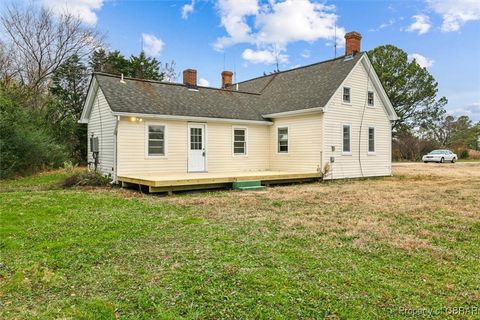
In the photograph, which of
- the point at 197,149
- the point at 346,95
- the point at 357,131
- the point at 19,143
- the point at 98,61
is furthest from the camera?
the point at 98,61

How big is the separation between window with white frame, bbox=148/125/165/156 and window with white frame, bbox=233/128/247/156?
11.4 ft

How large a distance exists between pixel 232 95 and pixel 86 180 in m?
8.67

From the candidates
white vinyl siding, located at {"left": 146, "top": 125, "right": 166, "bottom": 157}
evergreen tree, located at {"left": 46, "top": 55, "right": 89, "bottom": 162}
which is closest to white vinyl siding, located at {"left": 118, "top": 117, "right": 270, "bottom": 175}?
white vinyl siding, located at {"left": 146, "top": 125, "right": 166, "bottom": 157}

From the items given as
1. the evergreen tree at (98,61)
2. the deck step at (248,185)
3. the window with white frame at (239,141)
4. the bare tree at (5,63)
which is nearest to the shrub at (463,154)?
the window with white frame at (239,141)

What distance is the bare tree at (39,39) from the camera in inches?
891

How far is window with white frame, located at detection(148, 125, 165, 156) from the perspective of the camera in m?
12.6

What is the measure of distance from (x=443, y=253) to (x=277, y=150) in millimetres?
11441

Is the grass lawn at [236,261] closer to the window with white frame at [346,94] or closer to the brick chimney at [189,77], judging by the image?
the window with white frame at [346,94]

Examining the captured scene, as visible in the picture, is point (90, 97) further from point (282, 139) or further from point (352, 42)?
point (352, 42)

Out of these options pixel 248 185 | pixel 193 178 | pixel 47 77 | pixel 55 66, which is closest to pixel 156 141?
pixel 193 178

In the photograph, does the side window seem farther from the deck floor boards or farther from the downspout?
the downspout

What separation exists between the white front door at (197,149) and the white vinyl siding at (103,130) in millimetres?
2940

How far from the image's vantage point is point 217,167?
1433 cm

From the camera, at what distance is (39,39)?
923 inches
